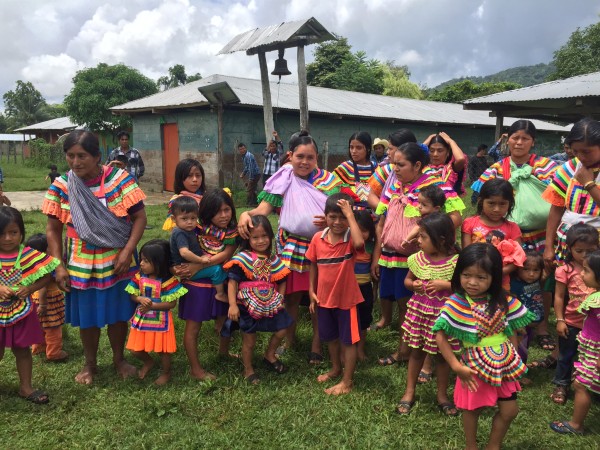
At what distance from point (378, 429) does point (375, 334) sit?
1452 mm

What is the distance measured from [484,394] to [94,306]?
256cm

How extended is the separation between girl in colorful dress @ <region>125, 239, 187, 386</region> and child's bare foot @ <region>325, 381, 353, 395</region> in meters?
1.15

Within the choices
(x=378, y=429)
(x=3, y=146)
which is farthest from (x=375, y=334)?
(x=3, y=146)

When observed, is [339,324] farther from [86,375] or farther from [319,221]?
[86,375]

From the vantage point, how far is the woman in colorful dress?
3.12 m

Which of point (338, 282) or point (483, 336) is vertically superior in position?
point (338, 282)

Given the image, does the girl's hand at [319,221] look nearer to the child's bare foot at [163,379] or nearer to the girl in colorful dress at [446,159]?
the girl in colorful dress at [446,159]

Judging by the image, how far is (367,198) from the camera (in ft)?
13.0

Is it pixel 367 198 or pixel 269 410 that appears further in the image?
pixel 367 198

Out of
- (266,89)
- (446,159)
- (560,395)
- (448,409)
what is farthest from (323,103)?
(448,409)

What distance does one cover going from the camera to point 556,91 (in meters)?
9.90

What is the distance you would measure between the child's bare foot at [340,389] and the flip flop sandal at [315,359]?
17.5 inches

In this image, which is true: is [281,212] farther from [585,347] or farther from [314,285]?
[585,347]

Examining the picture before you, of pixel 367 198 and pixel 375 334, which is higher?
pixel 367 198
